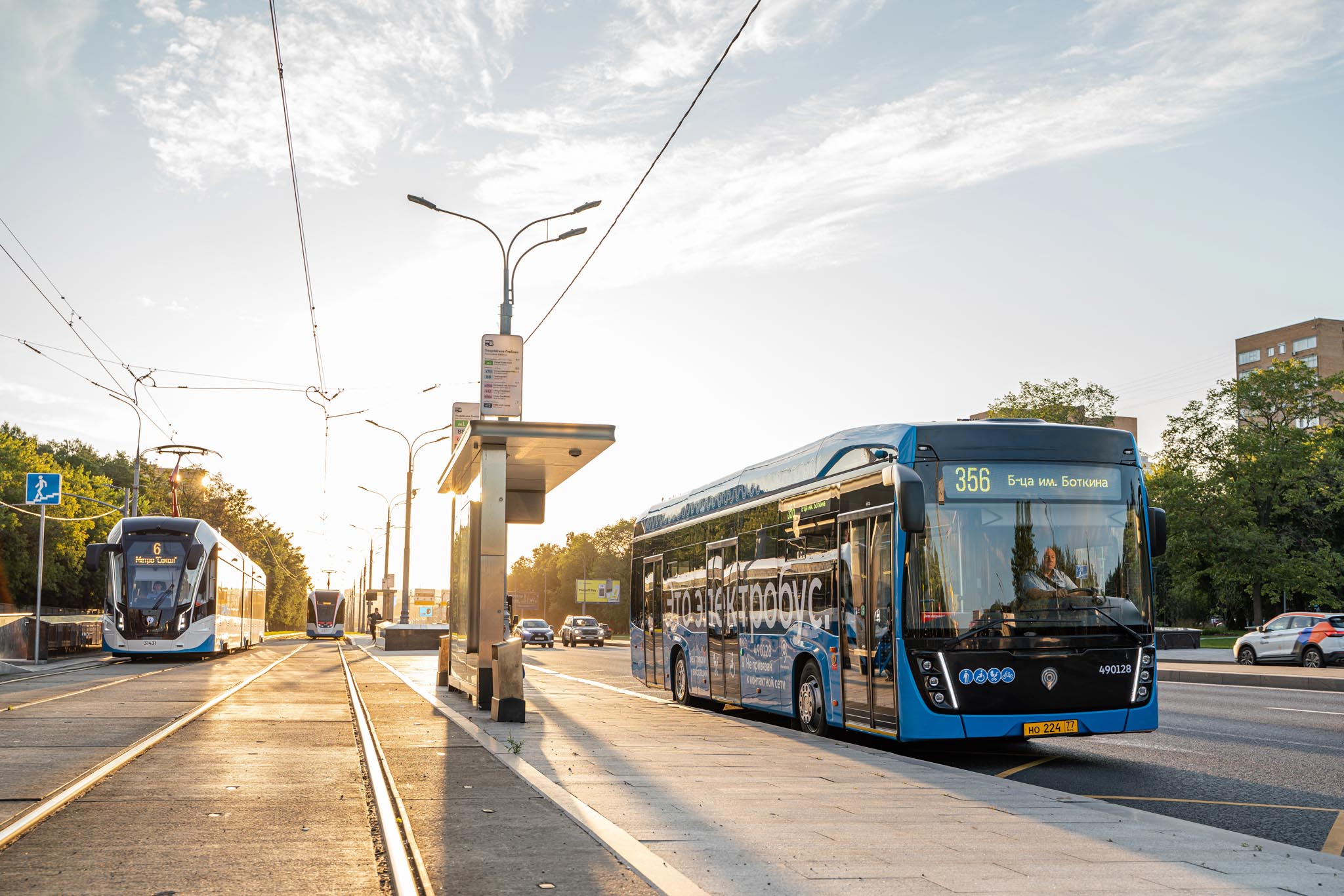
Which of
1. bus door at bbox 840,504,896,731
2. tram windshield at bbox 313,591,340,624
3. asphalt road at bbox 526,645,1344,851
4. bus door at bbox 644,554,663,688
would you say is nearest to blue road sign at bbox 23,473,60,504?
bus door at bbox 644,554,663,688

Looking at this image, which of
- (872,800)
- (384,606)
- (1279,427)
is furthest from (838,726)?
(1279,427)

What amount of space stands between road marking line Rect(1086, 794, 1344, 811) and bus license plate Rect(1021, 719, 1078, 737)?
1315 millimetres

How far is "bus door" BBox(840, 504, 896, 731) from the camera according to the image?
37.3 ft

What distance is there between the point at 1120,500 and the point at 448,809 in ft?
23.1

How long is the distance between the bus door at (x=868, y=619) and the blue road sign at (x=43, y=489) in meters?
24.6

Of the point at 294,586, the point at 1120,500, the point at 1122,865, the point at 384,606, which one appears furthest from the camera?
the point at 294,586

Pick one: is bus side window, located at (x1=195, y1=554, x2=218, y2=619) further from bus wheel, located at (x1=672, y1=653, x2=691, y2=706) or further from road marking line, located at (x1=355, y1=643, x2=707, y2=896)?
road marking line, located at (x1=355, y1=643, x2=707, y2=896)

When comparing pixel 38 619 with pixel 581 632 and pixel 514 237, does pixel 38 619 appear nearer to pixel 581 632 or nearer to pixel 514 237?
pixel 514 237

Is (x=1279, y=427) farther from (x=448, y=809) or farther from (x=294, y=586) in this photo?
(x=294, y=586)

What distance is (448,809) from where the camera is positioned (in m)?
7.80

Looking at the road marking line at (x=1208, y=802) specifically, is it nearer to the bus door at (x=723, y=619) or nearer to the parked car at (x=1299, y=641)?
the bus door at (x=723, y=619)

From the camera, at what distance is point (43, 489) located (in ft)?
100.0

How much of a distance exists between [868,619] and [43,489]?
25.6 m

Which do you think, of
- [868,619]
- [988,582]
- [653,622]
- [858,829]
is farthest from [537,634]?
[858,829]
